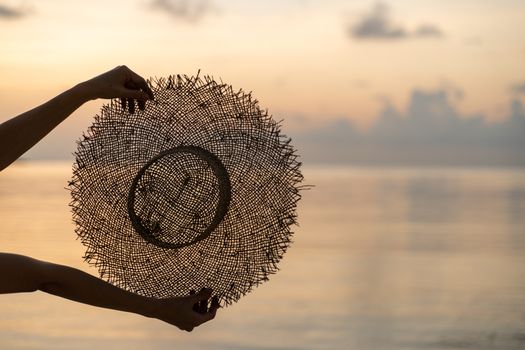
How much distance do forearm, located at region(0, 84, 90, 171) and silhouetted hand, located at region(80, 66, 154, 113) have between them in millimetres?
48

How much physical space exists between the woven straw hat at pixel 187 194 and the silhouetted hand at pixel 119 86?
22cm

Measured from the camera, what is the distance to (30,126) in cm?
176

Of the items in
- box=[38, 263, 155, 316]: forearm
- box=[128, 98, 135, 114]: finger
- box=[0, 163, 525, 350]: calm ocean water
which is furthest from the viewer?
box=[0, 163, 525, 350]: calm ocean water

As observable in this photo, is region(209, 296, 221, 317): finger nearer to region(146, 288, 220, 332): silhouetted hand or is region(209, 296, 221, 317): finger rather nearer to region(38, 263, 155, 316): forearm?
region(146, 288, 220, 332): silhouetted hand

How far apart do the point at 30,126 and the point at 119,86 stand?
0.20 metres

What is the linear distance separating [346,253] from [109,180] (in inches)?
287

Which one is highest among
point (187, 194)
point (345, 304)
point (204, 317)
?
point (187, 194)

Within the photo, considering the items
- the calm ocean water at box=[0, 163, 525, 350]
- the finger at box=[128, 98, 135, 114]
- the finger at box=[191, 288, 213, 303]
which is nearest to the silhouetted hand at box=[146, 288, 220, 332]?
the finger at box=[191, 288, 213, 303]

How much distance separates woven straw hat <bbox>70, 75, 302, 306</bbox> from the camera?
2.16m

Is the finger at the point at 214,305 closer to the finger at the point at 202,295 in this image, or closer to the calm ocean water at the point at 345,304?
the finger at the point at 202,295

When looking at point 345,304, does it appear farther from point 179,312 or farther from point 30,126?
point 30,126

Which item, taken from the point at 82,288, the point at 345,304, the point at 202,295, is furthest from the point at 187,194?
the point at 345,304

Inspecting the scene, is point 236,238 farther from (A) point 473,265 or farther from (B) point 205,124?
(A) point 473,265

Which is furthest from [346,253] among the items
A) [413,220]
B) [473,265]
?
[413,220]
